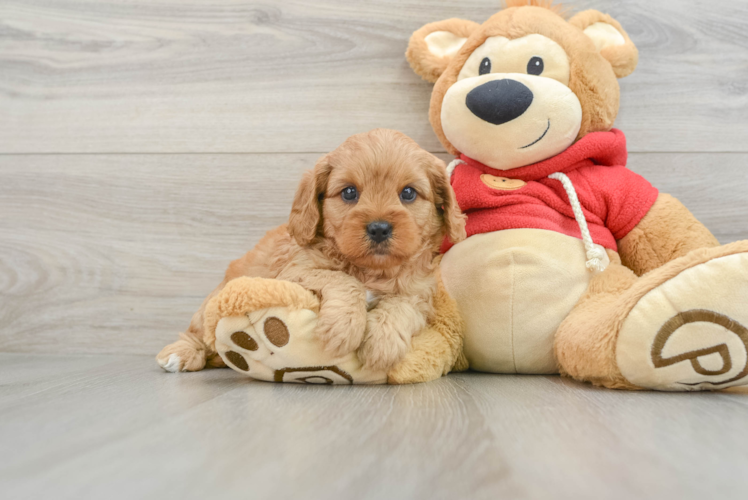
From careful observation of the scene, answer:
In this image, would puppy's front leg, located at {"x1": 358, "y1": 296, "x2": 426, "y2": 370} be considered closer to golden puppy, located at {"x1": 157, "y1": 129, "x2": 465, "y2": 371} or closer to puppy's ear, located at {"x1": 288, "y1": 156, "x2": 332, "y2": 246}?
golden puppy, located at {"x1": 157, "y1": 129, "x2": 465, "y2": 371}

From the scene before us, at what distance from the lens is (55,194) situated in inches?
69.5

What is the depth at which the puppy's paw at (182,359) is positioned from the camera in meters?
1.35

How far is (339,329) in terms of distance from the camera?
99cm

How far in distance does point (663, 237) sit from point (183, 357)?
4.06 feet

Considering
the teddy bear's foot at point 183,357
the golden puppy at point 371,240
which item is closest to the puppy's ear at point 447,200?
the golden puppy at point 371,240

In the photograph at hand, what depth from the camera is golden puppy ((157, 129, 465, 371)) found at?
41.0 inches

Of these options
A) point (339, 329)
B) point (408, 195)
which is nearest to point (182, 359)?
point (339, 329)

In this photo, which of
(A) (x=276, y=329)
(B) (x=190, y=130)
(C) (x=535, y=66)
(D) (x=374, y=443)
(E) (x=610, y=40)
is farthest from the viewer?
(B) (x=190, y=130)

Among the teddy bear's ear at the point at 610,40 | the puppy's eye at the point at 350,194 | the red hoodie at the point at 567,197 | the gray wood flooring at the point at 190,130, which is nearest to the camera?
the puppy's eye at the point at 350,194

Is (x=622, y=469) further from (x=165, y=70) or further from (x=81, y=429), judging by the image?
(x=165, y=70)

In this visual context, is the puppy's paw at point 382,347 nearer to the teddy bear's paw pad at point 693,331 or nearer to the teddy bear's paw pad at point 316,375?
Result: the teddy bear's paw pad at point 316,375

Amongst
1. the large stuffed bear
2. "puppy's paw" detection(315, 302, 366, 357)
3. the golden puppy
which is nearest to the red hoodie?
the large stuffed bear

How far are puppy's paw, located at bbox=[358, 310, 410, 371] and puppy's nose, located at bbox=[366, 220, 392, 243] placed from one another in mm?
171

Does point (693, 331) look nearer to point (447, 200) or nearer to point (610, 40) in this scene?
point (447, 200)
